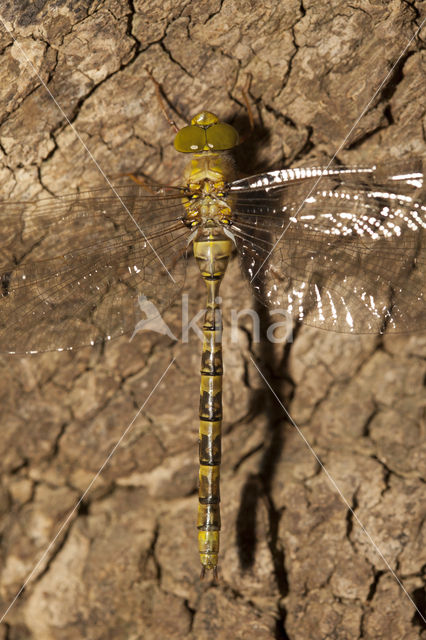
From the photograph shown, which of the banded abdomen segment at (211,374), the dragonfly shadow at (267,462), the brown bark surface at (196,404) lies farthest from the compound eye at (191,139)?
the dragonfly shadow at (267,462)

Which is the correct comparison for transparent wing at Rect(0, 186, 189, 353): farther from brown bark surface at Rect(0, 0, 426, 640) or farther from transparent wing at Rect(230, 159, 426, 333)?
transparent wing at Rect(230, 159, 426, 333)

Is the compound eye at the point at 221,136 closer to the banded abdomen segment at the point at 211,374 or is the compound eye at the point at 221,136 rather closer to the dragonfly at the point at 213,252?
the dragonfly at the point at 213,252

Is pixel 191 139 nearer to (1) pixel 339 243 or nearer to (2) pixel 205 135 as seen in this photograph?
(2) pixel 205 135

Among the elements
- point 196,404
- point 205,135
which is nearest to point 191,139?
point 205,135

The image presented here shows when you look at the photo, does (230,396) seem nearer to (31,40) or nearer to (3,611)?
(3,611)

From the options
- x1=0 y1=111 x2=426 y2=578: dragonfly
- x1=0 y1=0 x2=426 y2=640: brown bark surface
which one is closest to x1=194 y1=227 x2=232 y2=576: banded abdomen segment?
x1=0 y1=111 x2=426 y2=578: dragonfly
